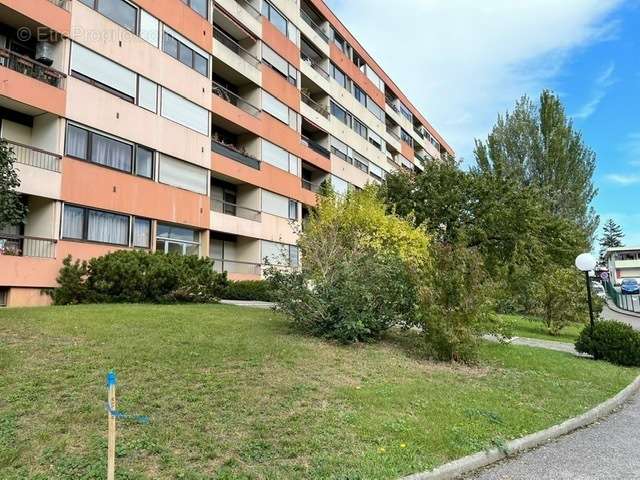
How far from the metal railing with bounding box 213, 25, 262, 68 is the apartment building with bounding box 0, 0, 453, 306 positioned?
0.09 m

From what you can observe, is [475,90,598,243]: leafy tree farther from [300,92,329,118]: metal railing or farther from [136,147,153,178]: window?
[136,147,153,178]: window

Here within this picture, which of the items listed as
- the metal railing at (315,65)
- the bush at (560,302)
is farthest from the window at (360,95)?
the bush at (560,302)

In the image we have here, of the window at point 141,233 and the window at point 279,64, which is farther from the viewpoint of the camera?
the window at point 279,64

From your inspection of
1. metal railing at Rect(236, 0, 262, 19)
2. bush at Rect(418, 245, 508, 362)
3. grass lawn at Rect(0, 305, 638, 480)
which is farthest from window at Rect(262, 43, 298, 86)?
bush at Rect(418, 245, 508, 362)

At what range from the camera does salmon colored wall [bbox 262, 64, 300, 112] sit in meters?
29.6

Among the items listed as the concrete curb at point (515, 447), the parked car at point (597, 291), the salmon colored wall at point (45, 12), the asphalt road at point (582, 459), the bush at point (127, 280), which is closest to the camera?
the concrete curb at point (515, 447)

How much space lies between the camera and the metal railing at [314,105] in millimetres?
34459

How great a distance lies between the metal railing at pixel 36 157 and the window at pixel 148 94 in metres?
4.85

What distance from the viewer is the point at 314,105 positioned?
3609cm

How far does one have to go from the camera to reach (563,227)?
29875mm

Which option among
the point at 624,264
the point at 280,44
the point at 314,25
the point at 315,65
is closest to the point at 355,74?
the point at 314,25

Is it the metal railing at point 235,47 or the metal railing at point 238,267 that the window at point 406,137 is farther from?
the metal railing at point 238,267

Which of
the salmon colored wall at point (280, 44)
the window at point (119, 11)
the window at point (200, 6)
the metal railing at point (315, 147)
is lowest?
the metal railing at point (315, 147)

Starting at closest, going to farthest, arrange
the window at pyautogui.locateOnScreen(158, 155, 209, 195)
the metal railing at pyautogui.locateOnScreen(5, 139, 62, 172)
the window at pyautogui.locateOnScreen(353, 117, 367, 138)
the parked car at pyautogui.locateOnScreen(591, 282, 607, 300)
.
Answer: the metal railing at pyautogui.locateOnScreen(5, 139, 62, 172) < the window at pyautogui.locateOnScreen(158, 155, 209, 195) < the parked car at pyautogui.locateOnScreen(591, 282, 607, 300) < the window at pyautogui.locateOnScreen(353, 117, 367, 138)
